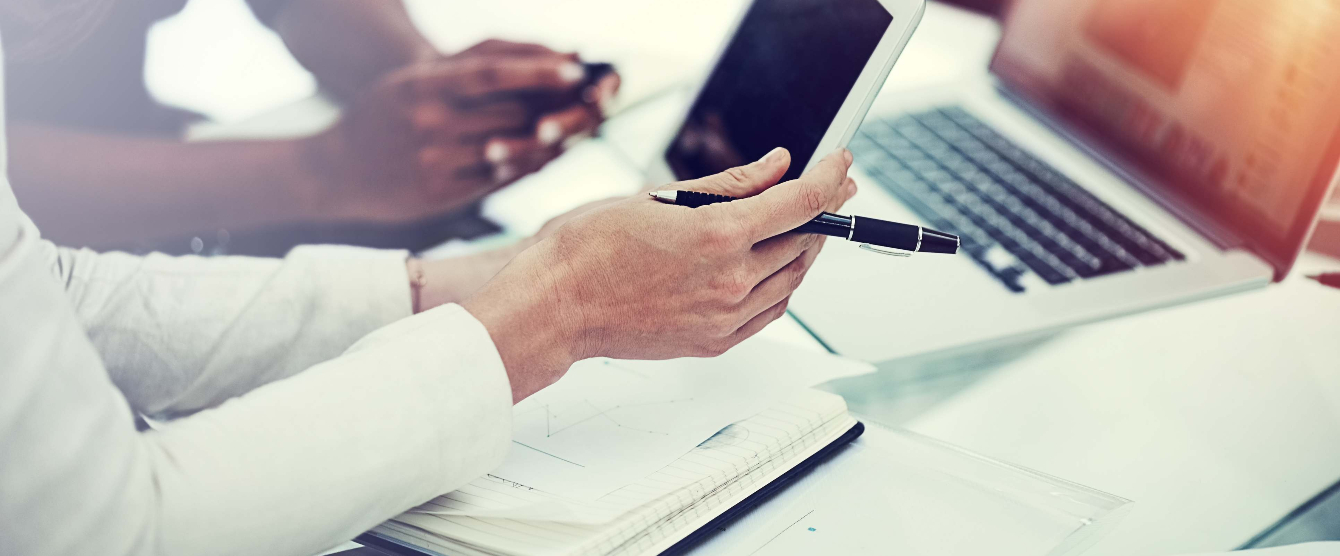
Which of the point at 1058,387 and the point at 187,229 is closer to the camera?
the point at 1058,387

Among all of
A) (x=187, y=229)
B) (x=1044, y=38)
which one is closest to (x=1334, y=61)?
(x=1044, y=38)

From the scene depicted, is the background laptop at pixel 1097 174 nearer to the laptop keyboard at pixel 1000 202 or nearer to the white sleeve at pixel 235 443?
the laptop keyboard at pixel 1000 202

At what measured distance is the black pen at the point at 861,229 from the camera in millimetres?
467

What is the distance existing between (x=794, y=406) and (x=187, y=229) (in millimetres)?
681

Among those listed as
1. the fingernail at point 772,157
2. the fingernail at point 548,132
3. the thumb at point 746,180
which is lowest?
the fingernail at point 548,132

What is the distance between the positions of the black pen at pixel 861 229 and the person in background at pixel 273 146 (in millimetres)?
396

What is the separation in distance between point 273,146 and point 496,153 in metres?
0.24

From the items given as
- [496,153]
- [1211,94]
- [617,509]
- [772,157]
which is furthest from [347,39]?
[1211,94]

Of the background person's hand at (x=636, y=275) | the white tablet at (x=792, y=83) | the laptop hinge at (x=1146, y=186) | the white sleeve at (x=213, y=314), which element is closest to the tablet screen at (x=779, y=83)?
the white tablet at (x=792, y=83)

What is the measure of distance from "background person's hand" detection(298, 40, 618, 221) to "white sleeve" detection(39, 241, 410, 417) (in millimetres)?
270

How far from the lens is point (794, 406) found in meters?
0.48

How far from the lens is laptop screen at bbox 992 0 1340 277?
677mm

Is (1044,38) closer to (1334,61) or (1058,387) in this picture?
(1334,61)

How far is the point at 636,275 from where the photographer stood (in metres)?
0.45
